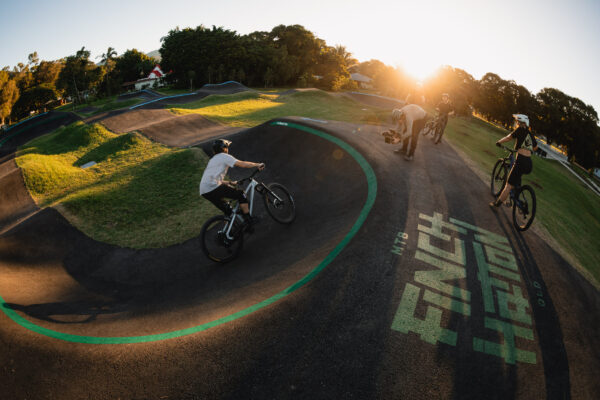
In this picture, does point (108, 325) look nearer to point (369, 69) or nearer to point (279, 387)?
point (279, 387)

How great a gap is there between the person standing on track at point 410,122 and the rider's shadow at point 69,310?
34.7 ft

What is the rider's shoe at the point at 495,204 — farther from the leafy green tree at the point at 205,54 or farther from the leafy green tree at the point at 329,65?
the leafy green tree at the point at 329,65

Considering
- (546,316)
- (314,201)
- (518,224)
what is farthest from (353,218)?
(518,224)

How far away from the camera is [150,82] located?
78562 millimetres

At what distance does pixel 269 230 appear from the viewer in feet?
26.9

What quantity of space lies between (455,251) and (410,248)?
1116mm

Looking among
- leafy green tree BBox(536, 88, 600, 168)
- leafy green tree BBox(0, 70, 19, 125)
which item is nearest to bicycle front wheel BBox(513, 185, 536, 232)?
leafy green tree BBox(536, 88, 600, 168)

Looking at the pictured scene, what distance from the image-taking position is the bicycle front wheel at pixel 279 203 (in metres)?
7.68

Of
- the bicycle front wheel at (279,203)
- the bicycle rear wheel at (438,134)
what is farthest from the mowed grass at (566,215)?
the bicycle front wheel at (279,203)

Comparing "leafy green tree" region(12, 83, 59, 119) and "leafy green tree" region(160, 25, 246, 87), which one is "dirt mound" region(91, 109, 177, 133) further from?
"leafy green tree" region(12, 83, 59, 119)

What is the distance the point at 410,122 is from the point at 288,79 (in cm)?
5890

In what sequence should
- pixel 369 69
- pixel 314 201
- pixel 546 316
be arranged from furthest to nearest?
pixel 369 69 < pixel 314 201 < pixel 546 316

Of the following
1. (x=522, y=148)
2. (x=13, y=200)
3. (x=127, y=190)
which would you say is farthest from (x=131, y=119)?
(x=522, y=148)

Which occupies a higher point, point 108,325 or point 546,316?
point 546,316
